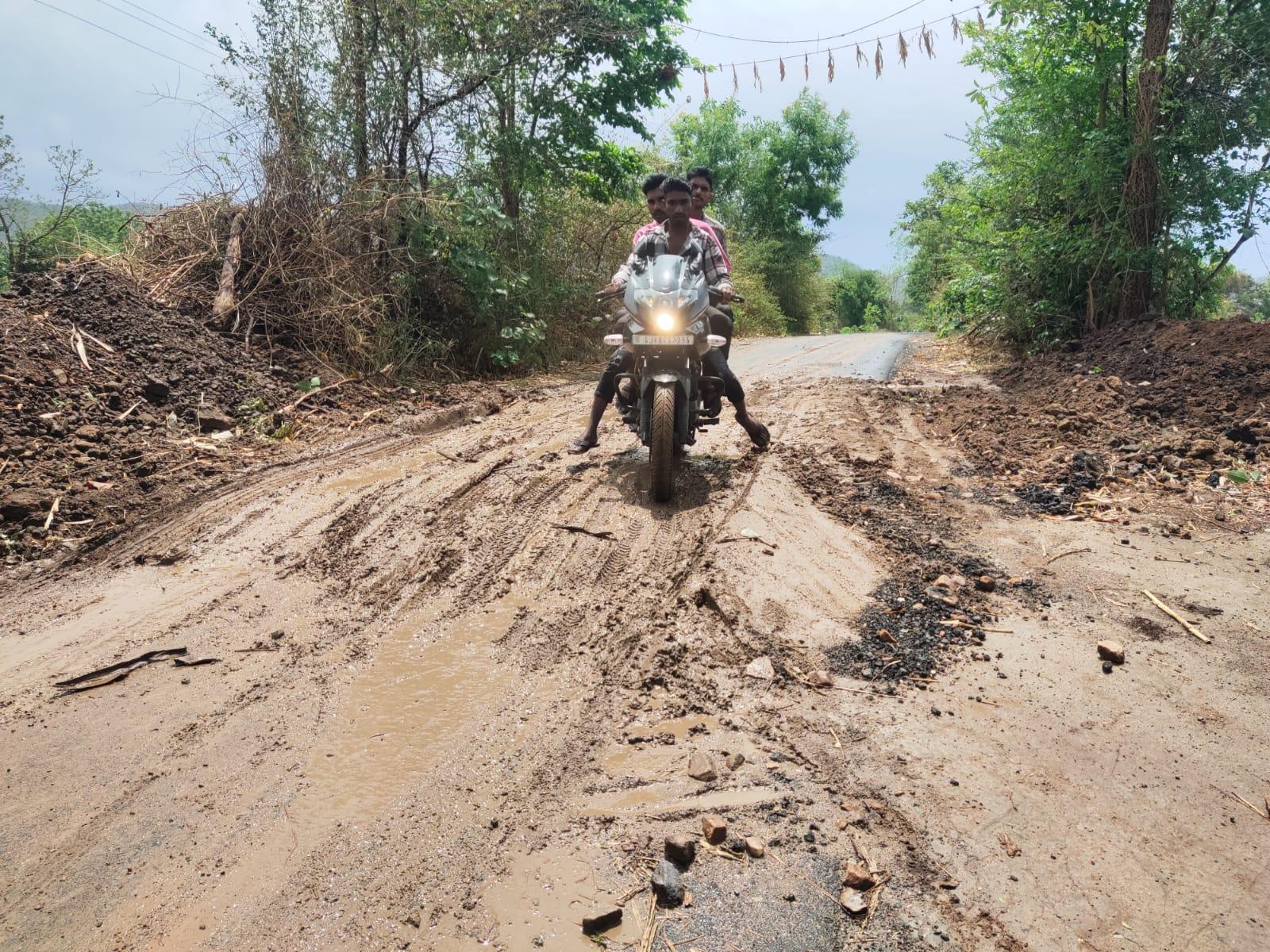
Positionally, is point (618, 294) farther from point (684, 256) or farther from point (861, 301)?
point (861, 301)

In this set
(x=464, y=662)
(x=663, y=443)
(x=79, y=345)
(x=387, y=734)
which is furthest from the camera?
(x=79, y=345)

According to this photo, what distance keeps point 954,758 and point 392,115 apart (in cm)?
1046

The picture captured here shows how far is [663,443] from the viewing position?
16.0 ft

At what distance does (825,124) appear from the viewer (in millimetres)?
37094

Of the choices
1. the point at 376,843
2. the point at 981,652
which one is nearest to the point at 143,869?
the point at 376,843

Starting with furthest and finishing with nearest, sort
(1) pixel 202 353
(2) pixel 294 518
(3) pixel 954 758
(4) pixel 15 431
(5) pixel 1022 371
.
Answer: (5) pixel 1022 371 < (1) pixel 202 353 < (4) pixel 15 431 < (2) pixel 294 518 < (3) pixel 954 758

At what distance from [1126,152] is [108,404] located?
1209 cm

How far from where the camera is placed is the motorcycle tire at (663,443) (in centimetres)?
482

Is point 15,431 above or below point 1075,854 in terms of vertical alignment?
above

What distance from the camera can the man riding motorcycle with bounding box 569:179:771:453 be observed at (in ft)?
18.5

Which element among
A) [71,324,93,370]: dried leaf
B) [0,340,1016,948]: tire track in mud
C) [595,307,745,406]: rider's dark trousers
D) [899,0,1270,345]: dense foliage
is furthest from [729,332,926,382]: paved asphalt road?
[71,324,93,370]: dried leaf

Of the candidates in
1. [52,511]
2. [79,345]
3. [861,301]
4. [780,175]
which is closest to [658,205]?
[52,511]

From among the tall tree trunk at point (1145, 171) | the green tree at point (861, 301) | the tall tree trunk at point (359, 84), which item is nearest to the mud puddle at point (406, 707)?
the tall tree trunk at point (359, 84)

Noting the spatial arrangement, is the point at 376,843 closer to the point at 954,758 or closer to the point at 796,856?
the point at 796,856
